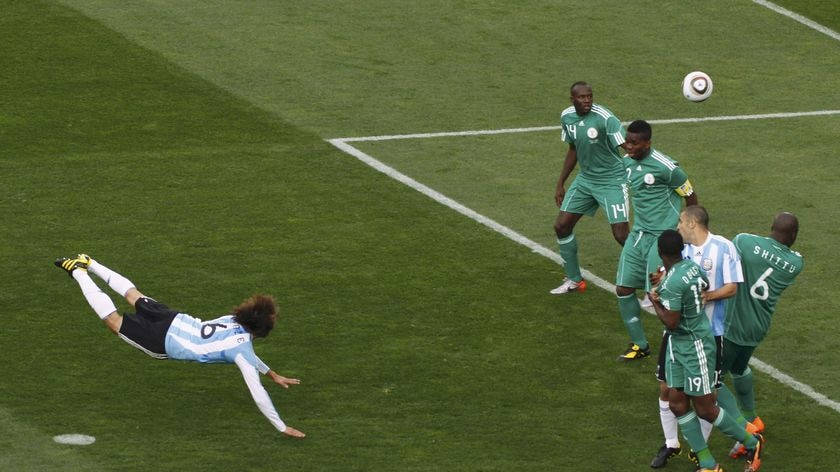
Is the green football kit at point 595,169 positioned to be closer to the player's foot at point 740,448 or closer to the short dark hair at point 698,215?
the short dark hair at point 698,215

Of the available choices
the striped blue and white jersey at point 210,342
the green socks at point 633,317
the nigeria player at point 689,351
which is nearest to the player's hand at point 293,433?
the striped blue and white jersey at point 210,342

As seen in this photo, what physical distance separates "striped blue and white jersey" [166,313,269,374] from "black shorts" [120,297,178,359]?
80 millimetres

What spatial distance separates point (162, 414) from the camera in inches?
553

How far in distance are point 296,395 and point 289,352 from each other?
1043 millimetres

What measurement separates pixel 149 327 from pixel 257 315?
4.05 feet

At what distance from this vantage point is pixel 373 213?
19.7 m

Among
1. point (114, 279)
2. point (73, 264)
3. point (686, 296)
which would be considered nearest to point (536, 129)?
point (114, 279)

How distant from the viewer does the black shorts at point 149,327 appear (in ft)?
45.4

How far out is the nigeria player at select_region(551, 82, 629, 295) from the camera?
17047 mm

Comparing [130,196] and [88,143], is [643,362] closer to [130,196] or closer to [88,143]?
[130,196]

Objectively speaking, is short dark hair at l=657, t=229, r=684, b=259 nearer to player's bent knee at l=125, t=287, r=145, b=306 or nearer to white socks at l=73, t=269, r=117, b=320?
player's bent knee at l=125, t=287, r=145, b=306

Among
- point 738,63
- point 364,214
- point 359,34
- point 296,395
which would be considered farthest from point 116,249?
point 738,63

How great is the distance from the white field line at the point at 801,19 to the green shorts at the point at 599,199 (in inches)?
496

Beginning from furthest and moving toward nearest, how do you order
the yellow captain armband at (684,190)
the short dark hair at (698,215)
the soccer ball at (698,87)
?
the soccer ball at (698,87), the yellow captain armband at (684,190), the short dark hair at (698,215)
